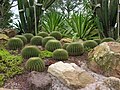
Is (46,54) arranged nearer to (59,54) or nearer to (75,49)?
(59,54)

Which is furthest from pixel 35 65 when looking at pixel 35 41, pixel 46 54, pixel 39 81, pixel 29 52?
pixel 35 41

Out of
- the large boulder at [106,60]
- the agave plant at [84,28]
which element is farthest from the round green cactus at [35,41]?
the agave plant at [84,28]

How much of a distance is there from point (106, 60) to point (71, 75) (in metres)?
0.81

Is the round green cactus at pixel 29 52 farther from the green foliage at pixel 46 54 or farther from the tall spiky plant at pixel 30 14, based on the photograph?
the tall spiky plant at pixel 30 14

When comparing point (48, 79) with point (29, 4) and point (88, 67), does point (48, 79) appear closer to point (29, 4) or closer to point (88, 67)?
point (88, 67)

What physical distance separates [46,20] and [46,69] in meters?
4.91

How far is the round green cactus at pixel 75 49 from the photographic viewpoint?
19.6ft

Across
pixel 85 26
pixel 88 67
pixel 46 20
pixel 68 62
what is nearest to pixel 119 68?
pixel 88 67

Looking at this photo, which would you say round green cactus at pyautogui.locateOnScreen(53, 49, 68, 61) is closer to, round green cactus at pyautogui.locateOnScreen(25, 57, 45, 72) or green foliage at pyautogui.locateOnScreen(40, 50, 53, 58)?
green foliage at pyautogui.locateOnScreen(40, 50, 53, 58)

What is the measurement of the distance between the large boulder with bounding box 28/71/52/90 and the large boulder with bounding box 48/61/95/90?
0.19m

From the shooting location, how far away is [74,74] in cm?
496

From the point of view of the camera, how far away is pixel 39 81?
15.6 ft

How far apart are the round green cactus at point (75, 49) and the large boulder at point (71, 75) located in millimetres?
742

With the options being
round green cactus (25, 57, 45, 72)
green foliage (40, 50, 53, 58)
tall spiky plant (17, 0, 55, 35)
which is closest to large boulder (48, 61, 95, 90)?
round green cactus (25, 57, 45, 72)
